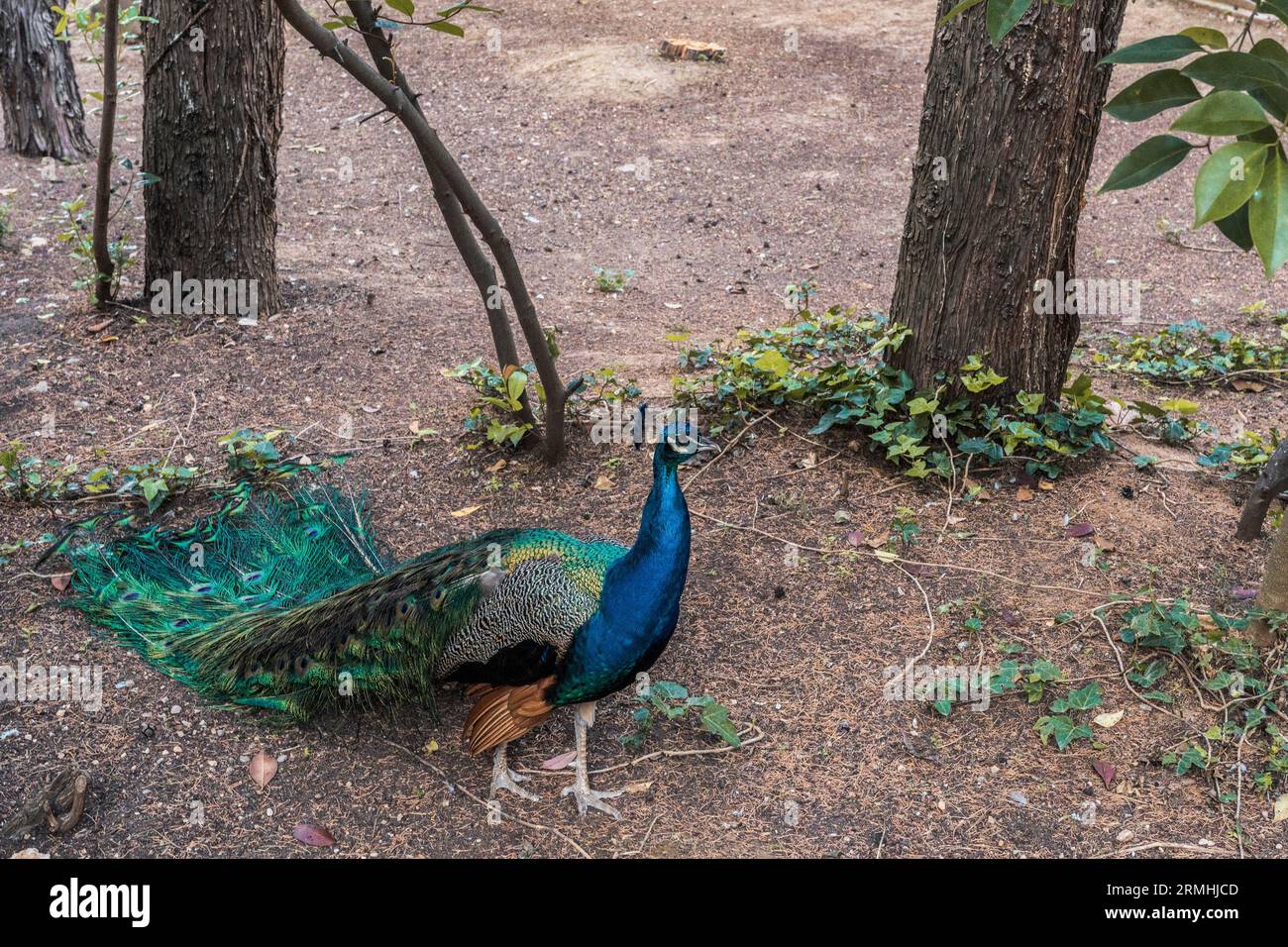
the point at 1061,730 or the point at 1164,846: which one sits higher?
the point at 1061,730

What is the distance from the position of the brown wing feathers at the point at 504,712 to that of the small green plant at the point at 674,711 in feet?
1.25

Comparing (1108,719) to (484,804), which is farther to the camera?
(1108,719)

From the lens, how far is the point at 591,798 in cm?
357

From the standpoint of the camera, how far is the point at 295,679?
12.2 feet

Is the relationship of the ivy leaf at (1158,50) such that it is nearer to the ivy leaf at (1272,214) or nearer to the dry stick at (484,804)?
the ivy leaf at (1272,214)

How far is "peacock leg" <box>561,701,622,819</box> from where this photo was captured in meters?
3.56

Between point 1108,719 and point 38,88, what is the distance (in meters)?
9.46

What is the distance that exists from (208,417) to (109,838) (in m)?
2.76

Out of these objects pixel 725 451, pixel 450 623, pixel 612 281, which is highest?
pixel 612 281

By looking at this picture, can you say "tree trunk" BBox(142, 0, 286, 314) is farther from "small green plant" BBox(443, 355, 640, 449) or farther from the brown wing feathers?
the brown wing feathers

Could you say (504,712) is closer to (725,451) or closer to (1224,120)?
(725,451)

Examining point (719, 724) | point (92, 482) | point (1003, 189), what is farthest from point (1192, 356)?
point (92, 482)

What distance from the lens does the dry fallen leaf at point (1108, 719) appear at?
3.69 metres
